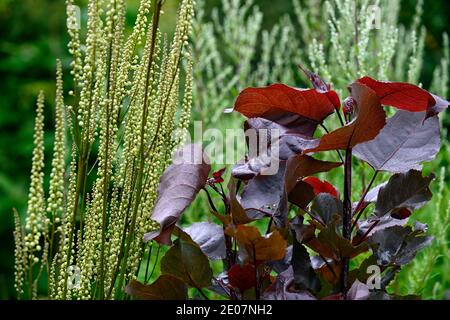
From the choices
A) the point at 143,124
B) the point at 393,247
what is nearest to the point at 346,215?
the point at 393,247

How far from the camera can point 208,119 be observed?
13.9 feet

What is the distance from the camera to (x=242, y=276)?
4.66ft

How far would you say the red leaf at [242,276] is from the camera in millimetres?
1404

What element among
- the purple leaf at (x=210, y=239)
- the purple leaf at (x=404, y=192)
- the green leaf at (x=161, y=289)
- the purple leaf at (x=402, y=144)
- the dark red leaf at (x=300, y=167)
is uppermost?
the purple leaf at (x=402, y=144)

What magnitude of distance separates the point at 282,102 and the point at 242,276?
1.35 ft

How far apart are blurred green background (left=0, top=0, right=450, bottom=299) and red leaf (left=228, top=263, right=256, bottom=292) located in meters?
4.44

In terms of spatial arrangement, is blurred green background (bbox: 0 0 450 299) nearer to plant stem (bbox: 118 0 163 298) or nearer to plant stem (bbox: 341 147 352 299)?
plant stem (bbox: 118 0 163 298)

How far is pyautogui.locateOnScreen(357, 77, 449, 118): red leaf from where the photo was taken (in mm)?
1502

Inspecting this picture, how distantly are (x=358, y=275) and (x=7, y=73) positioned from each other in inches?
222

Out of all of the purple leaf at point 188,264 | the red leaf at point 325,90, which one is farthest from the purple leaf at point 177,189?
the red leaf at point 325,90

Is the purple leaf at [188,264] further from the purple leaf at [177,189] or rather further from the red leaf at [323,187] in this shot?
the red leaf at [323,187]

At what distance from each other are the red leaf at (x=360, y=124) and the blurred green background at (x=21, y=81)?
4.58 meters
